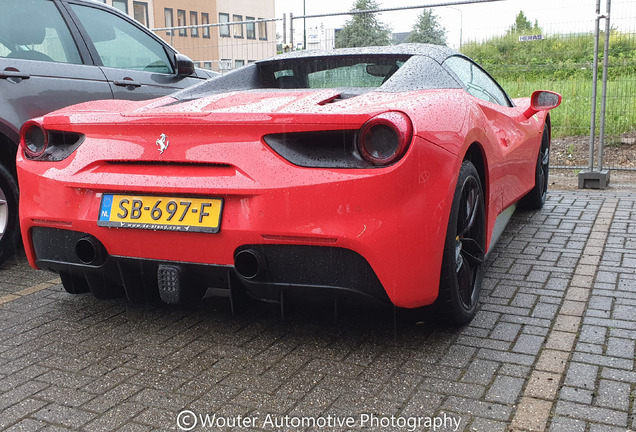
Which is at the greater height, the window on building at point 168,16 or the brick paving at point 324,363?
the window on building at point 168,16

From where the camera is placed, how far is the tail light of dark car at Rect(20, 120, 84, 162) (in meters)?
3.08

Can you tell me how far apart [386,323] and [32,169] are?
1.79m

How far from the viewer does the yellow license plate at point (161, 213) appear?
2719 millimetres

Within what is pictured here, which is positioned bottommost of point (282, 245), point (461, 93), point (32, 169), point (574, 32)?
point (282, 245)

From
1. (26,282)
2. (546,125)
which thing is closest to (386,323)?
(26,282)

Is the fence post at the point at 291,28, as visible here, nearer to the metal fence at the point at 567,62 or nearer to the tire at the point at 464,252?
the metal fence at the point at 567,62

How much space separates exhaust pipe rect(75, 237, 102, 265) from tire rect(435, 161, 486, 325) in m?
1.48

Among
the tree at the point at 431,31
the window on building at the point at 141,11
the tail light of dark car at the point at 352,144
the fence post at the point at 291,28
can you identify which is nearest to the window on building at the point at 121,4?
the window on building at the point at 141,11

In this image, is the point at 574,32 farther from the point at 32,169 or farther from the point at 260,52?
the point at 32,169

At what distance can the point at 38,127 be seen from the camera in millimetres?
3201

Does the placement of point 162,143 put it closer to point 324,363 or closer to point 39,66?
point 324,363

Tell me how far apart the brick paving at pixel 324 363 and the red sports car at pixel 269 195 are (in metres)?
0.24

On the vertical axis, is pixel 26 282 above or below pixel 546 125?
below

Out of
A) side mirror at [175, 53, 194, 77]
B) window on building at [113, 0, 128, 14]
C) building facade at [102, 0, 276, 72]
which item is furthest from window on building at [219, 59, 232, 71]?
window on building at [113, 0, 128, 14]
